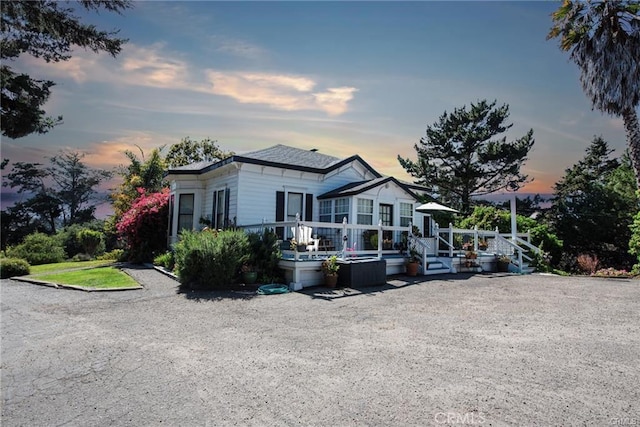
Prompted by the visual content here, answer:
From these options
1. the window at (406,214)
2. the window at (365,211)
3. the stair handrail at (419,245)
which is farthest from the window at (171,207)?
the stair handrail at (419,245)

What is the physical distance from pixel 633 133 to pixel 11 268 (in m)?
27.3

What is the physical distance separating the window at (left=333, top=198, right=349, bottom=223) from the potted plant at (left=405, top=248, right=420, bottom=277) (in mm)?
3055

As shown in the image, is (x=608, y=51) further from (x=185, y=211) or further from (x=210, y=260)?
(x=185, y=211)

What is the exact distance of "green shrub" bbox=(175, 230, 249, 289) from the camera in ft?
A: 31.5

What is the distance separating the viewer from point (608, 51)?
1502cm

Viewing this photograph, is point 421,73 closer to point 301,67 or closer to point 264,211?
point 301,67

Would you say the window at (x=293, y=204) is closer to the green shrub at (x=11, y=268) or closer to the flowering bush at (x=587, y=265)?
the green shrub at (x=11, y=268)

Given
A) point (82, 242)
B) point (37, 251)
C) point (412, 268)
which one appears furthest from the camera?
point (82, 242)

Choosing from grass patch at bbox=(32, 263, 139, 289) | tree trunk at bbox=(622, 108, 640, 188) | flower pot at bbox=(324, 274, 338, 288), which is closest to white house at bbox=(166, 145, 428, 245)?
grass patch at bbox=(32, 263, 139, 289)

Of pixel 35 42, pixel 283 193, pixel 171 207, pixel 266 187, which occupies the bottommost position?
pixel 171 207

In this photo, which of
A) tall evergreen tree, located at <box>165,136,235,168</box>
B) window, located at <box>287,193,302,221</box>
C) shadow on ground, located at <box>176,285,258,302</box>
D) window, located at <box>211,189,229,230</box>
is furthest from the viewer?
tall evergreen tree, located at <box>165,136,235,168</box>

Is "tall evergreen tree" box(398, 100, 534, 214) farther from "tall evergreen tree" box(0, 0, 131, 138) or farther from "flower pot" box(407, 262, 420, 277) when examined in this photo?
"tall evergreen tree" box(0, 0, 131, 138)

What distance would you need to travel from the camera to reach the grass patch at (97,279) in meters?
10.4

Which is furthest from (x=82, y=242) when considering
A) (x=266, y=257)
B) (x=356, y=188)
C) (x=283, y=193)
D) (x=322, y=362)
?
(x=322, y=362)
